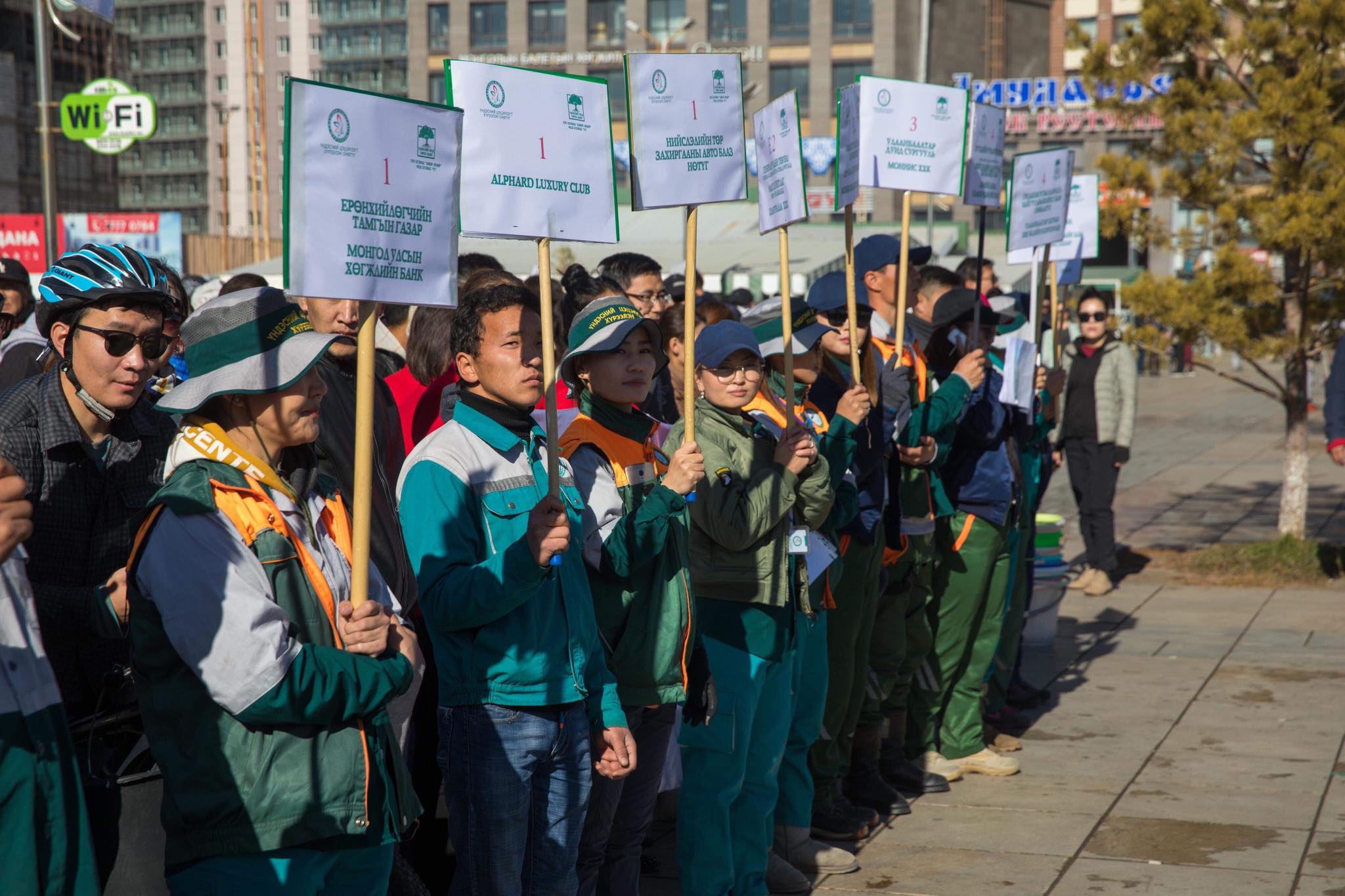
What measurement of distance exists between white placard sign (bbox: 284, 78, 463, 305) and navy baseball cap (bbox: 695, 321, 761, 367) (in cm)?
164

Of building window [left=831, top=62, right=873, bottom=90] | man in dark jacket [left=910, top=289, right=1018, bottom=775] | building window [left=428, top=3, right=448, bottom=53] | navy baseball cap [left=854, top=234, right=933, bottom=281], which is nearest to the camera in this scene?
navy baseball cap [left=854, top=234, right=933, bottom=281]

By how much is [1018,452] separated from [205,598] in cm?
531

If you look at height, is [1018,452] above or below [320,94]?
below

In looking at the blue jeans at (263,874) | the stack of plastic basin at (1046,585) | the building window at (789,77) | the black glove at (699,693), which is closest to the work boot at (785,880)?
the black glove at (699,693)

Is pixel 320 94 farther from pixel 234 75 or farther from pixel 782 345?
pixel 234 75

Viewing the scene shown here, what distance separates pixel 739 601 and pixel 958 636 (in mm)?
2277

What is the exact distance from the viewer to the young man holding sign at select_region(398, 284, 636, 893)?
3559 millimetres

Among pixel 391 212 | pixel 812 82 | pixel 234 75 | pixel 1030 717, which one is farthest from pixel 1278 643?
pixel 234 75

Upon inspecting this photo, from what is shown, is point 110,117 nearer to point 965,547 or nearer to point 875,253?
point 875,253

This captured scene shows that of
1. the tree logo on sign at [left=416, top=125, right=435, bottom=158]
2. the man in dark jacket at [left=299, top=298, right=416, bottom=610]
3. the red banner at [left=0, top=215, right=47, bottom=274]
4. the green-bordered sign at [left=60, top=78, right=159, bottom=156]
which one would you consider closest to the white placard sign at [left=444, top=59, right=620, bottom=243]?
the tree logo on sign at [left=416, top=125, right=435, bottom=158]

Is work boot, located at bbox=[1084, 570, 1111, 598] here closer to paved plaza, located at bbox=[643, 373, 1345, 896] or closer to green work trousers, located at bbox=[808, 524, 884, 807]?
paved plaza, located at bbox=[643, 373, 1345, 896]

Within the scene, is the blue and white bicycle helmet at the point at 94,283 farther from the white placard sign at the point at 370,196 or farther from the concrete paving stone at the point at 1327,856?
the concrete paving stone at the point at 1327,856

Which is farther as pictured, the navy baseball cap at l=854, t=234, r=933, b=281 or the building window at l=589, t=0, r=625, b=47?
the building window at l=589, t=0, r=625, b=47

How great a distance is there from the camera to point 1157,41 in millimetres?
11500
